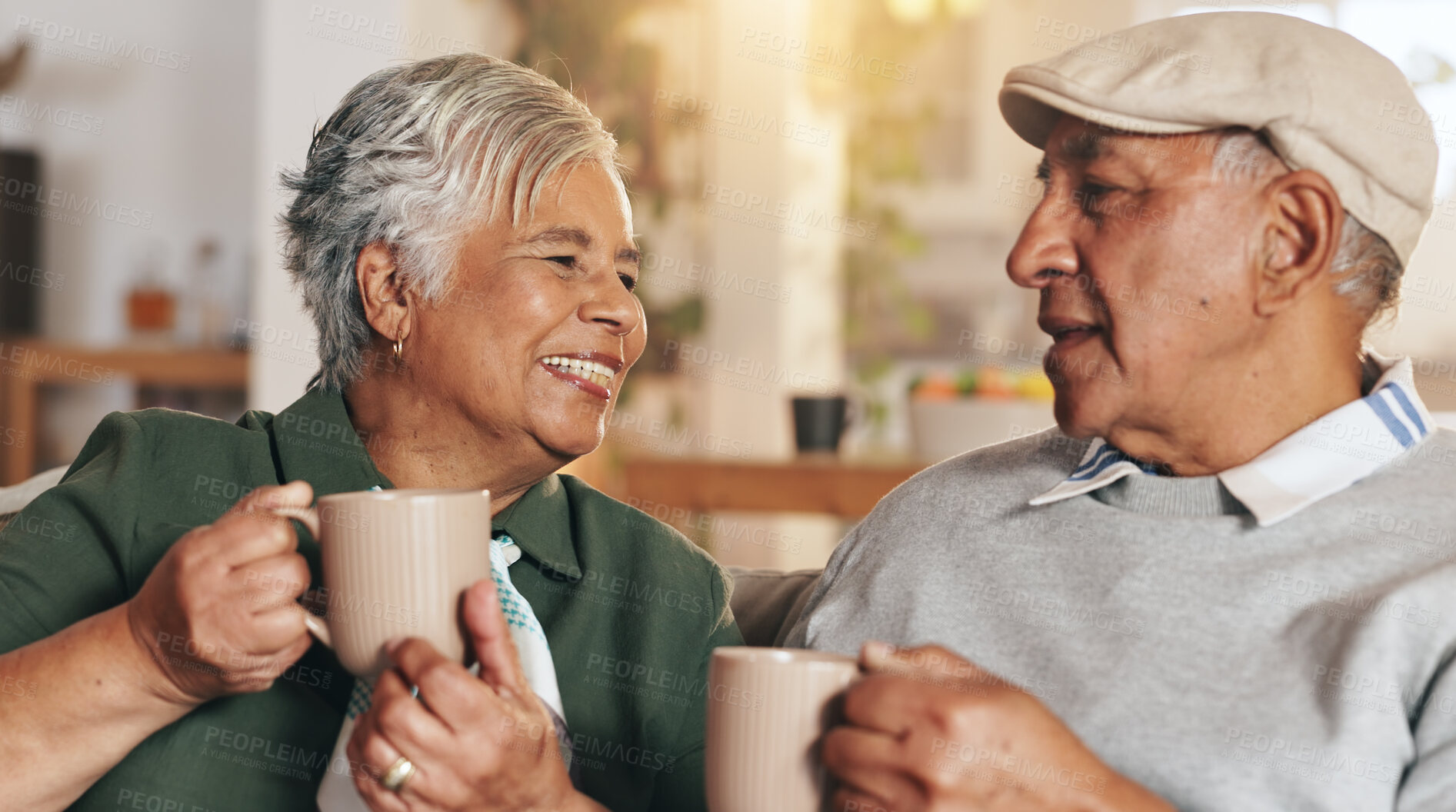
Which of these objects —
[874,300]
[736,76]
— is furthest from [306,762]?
[874,300]

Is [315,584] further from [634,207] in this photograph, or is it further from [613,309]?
[634,207]

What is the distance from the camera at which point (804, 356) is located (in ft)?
13.5

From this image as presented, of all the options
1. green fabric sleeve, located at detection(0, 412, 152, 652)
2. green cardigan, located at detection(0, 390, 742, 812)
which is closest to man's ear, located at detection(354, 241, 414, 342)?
green cardigan, located at detection(0, 390, 742, 812)

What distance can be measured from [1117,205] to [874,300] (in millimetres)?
4260

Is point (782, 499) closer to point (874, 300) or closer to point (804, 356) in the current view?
point (804, 356)

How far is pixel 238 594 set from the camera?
872 mm

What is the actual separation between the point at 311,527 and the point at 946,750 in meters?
0.47

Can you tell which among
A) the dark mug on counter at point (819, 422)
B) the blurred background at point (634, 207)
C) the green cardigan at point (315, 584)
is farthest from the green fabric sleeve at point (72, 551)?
the blurred background at point (634, 207)

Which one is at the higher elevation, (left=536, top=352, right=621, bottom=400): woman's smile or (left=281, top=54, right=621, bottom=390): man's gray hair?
(left=281, top=54, right=621, bottom=390): man's gray hair

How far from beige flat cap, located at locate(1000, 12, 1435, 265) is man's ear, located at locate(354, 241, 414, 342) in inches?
27.5

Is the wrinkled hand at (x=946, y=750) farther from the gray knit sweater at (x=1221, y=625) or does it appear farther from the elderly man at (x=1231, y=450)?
the gray knit sweater at (x=1221, y=625)

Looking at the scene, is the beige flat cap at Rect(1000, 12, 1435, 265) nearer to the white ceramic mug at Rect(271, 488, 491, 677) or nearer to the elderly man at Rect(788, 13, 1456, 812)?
the elderly man at Rect(788, 13, 1456, 812)

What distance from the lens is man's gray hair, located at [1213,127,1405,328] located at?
99cm

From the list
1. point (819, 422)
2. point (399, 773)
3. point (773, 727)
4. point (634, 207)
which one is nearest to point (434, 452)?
point (399, 773)
